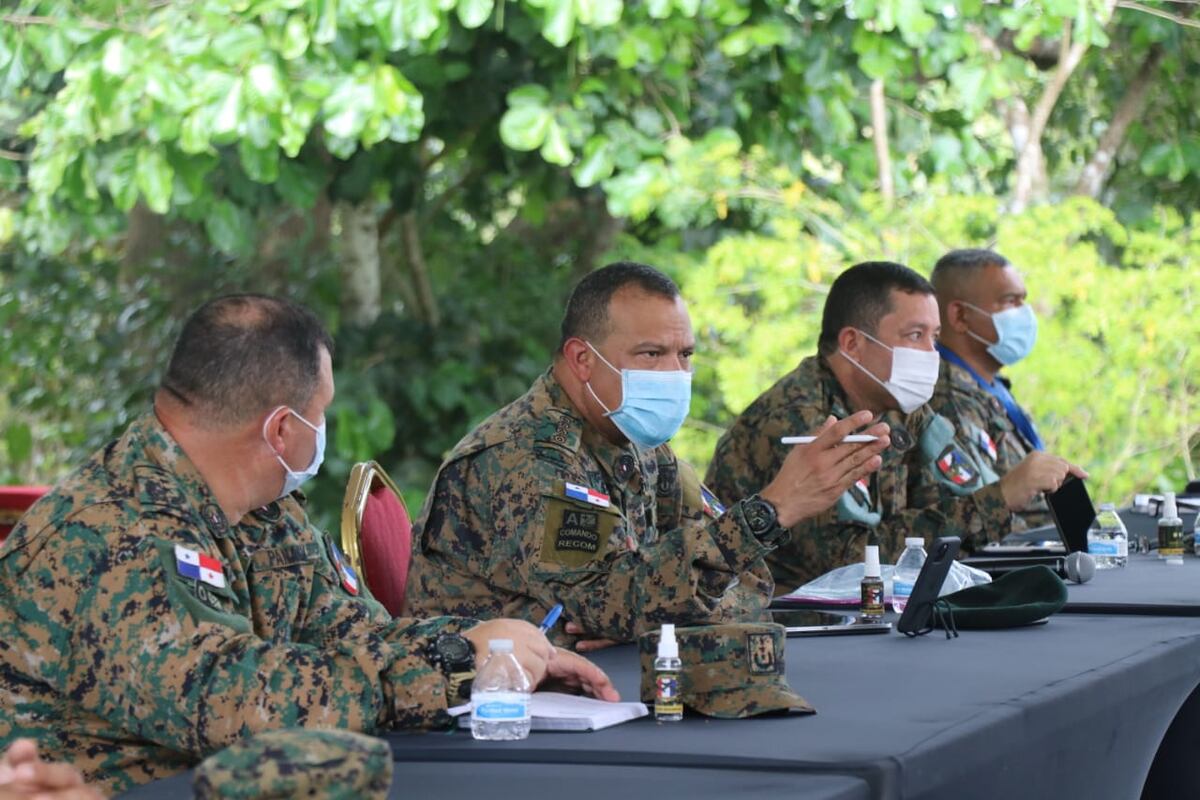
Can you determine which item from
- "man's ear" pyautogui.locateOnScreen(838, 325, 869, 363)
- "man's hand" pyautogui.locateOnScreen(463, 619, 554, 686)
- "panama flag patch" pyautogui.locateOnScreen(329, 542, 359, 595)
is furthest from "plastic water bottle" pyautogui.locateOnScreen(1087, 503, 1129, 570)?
"man's hand" pyautogui.locateOnScreen(463, 619, 554, 686)

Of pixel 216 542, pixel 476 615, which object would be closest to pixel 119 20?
pixel 476 615

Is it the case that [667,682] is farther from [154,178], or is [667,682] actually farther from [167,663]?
[154,178]

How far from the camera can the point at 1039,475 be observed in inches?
170

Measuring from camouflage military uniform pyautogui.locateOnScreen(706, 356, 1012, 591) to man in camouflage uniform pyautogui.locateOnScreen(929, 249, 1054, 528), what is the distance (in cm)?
89

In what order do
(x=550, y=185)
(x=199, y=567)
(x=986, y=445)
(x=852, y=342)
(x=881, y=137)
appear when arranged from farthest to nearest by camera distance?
(x=881, y=137) → (x=550, y=185) → (x=986, y=445) → (x=852, y=342) → (x=199, y=567)

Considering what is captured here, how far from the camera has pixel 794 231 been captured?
774 cm

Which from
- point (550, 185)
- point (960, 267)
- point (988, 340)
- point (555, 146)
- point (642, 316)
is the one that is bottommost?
point (642, 316)

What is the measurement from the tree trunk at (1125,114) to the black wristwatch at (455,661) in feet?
22.6

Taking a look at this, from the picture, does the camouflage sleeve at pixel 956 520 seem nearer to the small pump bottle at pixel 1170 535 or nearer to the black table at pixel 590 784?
the small pump bottle at pixel 1170 535

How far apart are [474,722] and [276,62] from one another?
4188 mm

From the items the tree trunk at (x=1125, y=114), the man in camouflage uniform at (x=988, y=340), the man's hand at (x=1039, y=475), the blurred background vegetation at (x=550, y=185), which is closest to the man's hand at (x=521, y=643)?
the man's hand at (x=1039, y=475)

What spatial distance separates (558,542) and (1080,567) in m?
1.33

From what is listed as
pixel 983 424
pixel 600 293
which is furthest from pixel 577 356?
pixel 983 424

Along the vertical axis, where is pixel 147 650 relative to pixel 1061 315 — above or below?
below
